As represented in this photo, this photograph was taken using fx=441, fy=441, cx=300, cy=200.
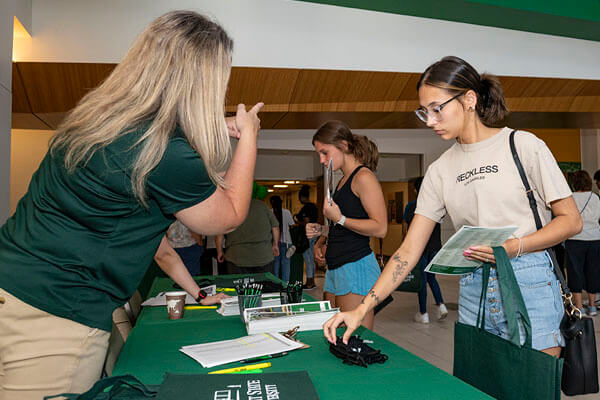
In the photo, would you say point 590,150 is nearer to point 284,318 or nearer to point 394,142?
point 394,142

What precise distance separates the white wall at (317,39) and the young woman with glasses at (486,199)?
2358mm

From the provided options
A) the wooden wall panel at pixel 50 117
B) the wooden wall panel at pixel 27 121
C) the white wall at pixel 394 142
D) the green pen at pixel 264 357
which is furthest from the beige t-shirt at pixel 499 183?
the white wall at pixel 394 142

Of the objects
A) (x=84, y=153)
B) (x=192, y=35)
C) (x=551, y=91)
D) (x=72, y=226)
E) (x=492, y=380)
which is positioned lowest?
(x=492, y=380)

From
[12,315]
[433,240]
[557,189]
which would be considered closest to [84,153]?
[12,315]

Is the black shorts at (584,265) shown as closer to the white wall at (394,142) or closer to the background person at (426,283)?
the background person at (426,283)

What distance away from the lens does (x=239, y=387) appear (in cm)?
84

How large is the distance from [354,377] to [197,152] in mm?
633

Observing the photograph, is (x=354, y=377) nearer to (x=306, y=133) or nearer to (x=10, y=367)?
(x=10, y=367)

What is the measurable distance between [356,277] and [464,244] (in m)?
0.84

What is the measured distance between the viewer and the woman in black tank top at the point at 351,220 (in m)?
2.01

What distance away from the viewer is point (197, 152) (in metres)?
1.06

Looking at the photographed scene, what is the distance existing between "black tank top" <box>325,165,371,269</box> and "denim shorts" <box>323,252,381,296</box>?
3cm

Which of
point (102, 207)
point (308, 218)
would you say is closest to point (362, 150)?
point (102, 207)

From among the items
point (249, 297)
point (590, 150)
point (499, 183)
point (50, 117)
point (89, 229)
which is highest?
point (590, 150)
